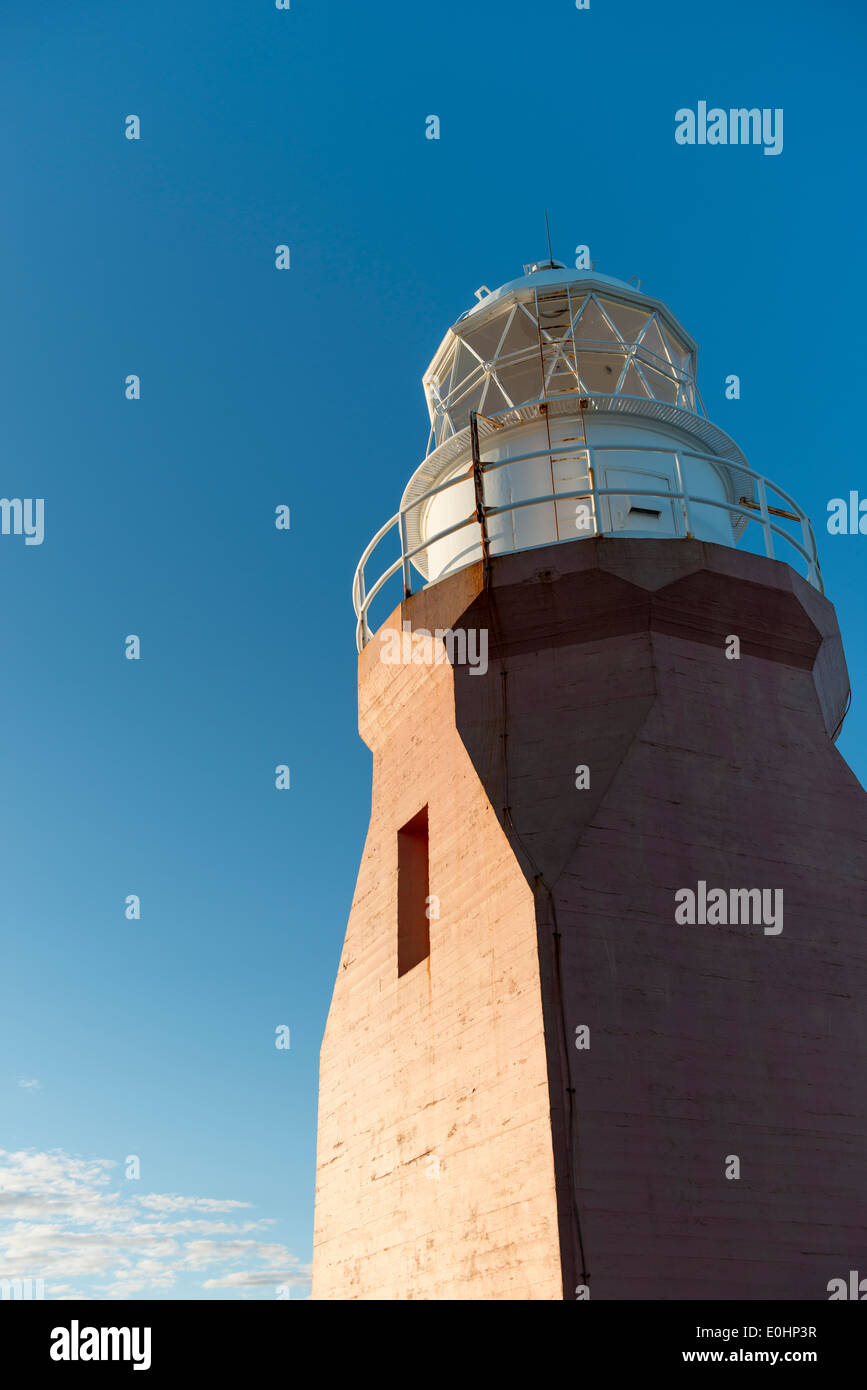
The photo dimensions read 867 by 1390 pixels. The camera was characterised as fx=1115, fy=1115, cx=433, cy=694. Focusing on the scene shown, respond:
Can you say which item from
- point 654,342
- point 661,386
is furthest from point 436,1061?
point 654,342

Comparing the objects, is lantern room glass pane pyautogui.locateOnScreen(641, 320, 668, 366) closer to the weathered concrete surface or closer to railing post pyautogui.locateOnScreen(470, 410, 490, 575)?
railing post pyautogui.locateOnScreen(470, 410, 490, 575)

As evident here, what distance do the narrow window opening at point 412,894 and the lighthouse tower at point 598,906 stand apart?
0.14 ft

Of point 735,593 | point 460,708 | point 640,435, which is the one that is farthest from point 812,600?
point 460,708

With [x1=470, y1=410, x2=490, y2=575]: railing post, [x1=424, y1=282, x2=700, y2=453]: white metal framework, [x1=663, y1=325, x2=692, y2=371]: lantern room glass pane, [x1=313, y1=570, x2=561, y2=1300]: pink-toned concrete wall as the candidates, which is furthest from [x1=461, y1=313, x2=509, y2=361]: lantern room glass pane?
[x1=313, y1=570, x2=561, y2=1300]: pink-toned concrete wall

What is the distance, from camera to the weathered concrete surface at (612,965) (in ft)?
33.3

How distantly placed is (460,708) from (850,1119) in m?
5.98

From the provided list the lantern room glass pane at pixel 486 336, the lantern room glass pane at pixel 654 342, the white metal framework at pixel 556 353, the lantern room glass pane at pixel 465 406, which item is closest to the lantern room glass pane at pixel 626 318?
the white metal framework at pixel 556 353

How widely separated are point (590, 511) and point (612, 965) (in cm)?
596

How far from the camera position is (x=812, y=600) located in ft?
46.5

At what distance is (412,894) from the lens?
1409 centimetres

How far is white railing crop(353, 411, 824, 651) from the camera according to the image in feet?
43.8

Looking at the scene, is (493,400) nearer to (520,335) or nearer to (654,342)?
(520,335)

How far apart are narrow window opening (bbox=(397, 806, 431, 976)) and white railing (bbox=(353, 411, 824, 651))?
10.4 ft
